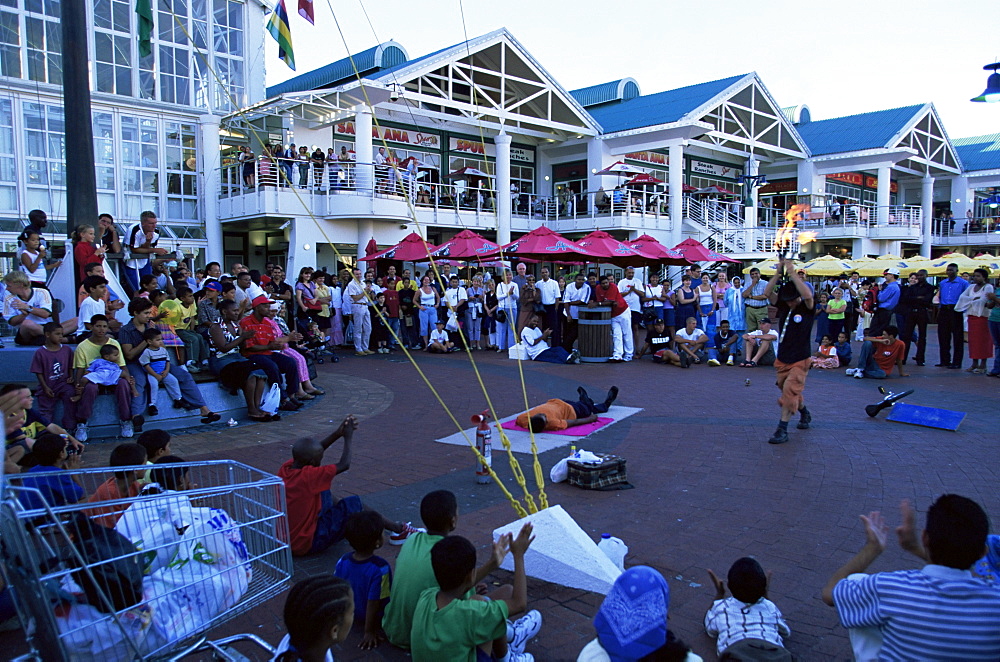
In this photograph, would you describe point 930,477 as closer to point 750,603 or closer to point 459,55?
point 750,603

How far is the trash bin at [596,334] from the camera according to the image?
1438 centimetres

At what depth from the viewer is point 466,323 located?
55.7ft

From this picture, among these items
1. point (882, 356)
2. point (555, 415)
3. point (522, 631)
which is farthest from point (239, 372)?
point (882, 356)

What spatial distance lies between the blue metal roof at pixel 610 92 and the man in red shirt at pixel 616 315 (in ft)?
69.9

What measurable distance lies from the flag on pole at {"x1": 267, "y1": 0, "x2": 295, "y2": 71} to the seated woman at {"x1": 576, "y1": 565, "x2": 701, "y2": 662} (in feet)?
21.3

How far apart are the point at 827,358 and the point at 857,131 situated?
86.9ft

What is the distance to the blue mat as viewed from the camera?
812 cm

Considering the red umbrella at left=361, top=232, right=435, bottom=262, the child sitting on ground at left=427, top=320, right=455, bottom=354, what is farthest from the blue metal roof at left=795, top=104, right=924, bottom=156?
the child sitting on ground at left=427, top=320, right=455, bottom=354

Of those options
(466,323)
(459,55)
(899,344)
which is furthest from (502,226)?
(899,344)

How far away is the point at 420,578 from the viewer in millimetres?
3244

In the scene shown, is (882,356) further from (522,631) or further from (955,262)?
(955,262)

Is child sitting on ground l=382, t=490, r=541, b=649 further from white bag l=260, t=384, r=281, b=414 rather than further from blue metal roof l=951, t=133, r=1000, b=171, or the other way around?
blue metal roof l=951, t=133, r=1000, b=171

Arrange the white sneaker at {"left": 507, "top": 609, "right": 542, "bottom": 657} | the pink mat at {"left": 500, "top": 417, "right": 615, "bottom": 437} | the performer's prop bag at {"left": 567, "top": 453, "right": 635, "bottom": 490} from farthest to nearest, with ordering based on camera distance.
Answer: the pink mat at {"left": 500, "top": 417, "right": 615, "bottom": 437}, the performer's prop bag at {"left": 567, "top": 453, "right": 635, "bottom": 490}, the white sneaker at {"left": 507, "top": 609, "right": 542, "bottom": 657}

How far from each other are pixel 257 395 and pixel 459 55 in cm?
1809
